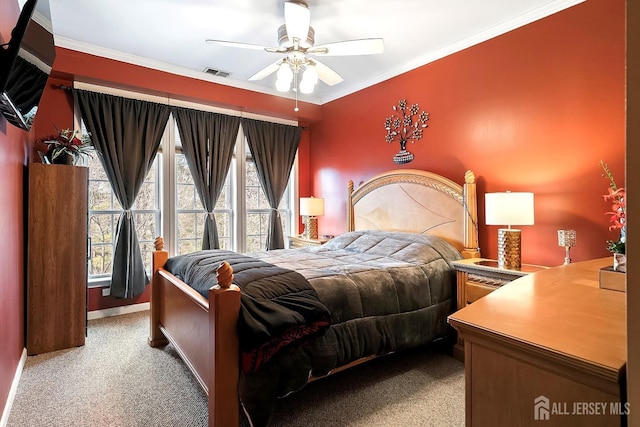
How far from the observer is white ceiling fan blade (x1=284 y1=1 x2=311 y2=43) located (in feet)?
7.22

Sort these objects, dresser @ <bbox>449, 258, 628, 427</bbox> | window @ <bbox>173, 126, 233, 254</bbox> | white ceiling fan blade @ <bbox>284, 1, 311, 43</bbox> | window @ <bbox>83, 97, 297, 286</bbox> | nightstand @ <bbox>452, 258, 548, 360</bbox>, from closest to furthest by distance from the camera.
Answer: dresser @ <bbox>449, 258, 628, 427</bbox> < white ceiling fan blade @ <bbox>284, 1, 311, 43</bbox> < nightstand @ <bbox>452, 258, 548, 360</bbox> < window @ <bbox>83, 97, 297, 286</bbox> < window @ <bbox>173, 126, 233, 254</bbox>

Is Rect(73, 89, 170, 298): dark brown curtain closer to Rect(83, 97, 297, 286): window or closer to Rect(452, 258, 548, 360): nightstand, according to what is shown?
Rect(83, 97, 297, 286): window

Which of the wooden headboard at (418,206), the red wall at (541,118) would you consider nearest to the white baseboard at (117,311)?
the wooden headboard at (418,206)

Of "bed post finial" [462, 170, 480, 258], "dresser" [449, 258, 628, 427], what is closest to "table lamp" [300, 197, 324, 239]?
"bed post finial" [462, 170, 480, 258]

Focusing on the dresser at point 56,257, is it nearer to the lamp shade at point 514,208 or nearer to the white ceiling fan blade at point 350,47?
the white ceiling fan blade at point 350,47

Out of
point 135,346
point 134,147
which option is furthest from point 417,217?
point 134,147

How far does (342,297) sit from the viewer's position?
2.14 meters

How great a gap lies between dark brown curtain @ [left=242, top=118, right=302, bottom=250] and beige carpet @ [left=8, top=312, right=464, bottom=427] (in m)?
2.30

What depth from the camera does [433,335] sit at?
2584 mm

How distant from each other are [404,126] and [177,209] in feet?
9.64

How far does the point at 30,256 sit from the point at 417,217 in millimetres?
3460

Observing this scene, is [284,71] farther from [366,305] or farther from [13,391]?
[13,391]

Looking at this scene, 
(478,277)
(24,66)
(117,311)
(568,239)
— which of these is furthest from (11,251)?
(568,239)

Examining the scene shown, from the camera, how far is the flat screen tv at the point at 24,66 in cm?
141
